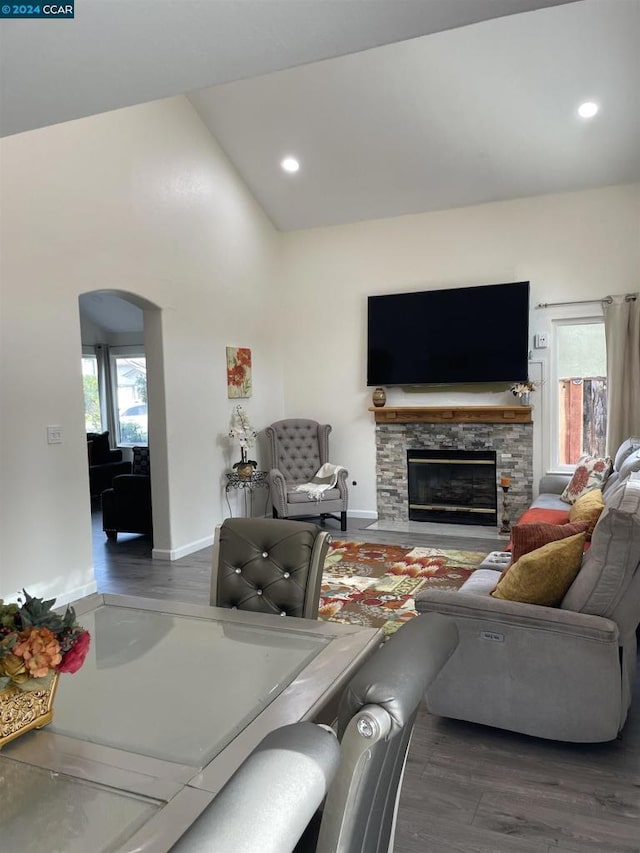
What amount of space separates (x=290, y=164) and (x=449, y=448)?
132 inches

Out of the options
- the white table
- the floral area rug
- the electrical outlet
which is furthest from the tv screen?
the white table

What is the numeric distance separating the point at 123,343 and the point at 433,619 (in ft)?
30.1

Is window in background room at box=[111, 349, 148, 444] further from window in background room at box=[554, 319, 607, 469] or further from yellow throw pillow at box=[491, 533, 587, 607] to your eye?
yellow throw pillow at box=[491, 533, 587, 607]

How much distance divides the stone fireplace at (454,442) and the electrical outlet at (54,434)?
11.6 ft

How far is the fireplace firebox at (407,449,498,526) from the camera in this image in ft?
21.3

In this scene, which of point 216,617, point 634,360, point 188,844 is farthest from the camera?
point 634,360

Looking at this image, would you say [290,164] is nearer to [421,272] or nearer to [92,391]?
[421,272]

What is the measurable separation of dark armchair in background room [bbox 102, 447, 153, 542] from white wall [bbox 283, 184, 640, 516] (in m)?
1.91

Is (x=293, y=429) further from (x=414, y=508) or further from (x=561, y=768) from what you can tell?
(x=561, y=768)

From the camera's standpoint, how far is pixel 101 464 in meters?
9.01

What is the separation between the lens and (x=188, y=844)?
1.95ft

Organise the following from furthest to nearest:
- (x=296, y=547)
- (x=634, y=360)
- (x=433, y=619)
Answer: (x=634, y=360)
(x=296, y=547)
(x=433, y=619)

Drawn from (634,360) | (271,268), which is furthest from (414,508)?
(271,268)

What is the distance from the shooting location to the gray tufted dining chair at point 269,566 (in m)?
2.18
